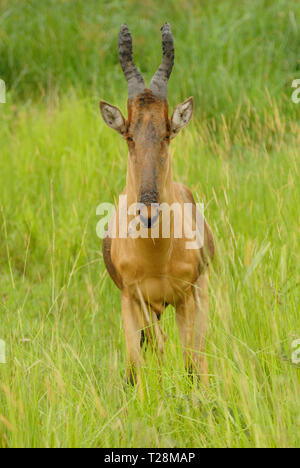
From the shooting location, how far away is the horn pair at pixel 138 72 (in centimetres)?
481

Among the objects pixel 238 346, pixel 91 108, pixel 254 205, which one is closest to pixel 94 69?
pixel 91 108

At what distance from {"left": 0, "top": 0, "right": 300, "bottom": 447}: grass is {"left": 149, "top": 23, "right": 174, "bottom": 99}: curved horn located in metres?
0.74

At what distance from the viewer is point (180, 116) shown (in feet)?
16.0

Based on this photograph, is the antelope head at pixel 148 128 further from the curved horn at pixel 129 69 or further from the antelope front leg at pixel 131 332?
the antelope front leg at pixel 131 332

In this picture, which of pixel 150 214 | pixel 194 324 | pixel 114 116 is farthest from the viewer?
pixel 194 324

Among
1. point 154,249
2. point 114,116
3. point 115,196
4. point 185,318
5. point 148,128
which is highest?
point 115,196

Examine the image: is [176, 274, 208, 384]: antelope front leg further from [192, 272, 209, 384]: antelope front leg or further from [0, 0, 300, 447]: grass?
[0, 0, 300, 447]: grass

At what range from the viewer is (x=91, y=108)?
29.2 feet

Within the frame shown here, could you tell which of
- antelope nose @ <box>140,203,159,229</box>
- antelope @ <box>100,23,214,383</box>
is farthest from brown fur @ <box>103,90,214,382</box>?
antelope nose @ <box>140,203,159,229</box>

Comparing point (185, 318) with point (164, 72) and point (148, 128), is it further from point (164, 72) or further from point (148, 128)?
point (164, 72)

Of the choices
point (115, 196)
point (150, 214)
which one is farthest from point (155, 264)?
point (115, 196)

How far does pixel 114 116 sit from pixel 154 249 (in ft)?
2.77

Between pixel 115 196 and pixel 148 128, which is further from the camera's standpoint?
pixel 115 196
